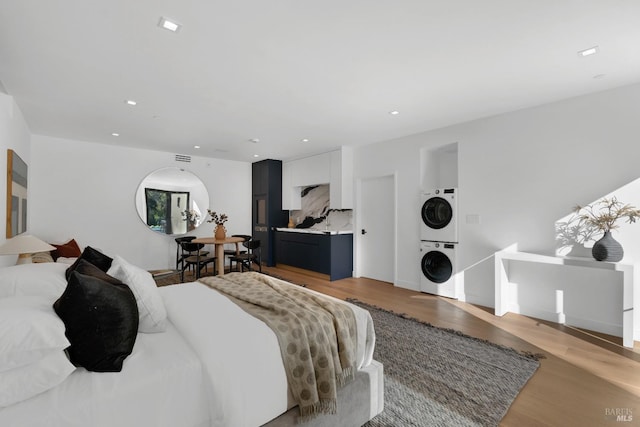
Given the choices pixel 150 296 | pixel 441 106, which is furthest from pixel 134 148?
pixel 441 106

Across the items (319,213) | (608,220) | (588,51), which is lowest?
(608,220)

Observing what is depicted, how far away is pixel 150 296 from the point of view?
63.2 inches

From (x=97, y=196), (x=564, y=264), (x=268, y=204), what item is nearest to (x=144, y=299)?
(x=564, y=264)

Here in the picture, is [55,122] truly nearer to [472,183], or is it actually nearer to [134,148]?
[134,148]

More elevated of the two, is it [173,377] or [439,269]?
[173,377]

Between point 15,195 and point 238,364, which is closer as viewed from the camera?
point 238,364

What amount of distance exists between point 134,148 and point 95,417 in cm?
555

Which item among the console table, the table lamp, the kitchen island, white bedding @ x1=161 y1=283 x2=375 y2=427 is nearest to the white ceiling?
the table lamp

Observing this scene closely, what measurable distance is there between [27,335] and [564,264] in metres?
4.09

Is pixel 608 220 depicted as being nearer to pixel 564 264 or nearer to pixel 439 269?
pixel 564 264

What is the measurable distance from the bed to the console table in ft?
7.98

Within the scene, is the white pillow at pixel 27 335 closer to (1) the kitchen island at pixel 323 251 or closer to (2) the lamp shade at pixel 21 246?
(2) the lamp shade at pixel 21 246

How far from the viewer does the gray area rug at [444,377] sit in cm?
183

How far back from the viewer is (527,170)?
3545 millimetres
